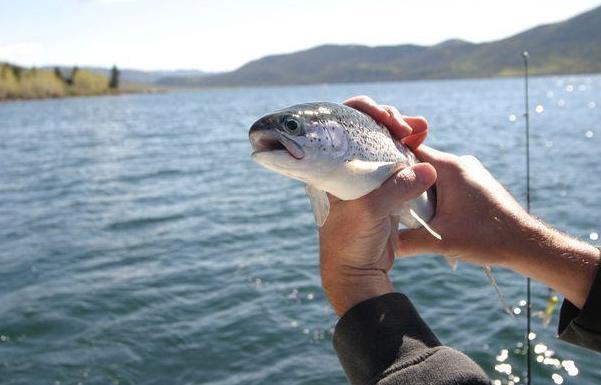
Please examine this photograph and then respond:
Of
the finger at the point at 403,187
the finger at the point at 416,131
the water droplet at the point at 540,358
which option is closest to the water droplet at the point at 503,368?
the water droplet at the point at 540,358

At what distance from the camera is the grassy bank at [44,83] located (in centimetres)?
13725

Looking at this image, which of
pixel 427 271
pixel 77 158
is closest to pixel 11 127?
pixel 77 158

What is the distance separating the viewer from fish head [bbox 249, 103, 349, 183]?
3.47 metres

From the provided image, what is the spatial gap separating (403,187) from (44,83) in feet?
520

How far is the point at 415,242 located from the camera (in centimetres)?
412

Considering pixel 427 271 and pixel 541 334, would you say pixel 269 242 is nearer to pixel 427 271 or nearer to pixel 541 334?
pixel 427 271

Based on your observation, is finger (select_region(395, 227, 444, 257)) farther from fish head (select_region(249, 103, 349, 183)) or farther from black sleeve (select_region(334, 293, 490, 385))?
black sleeve (select_region(334, 293, 490, 385))

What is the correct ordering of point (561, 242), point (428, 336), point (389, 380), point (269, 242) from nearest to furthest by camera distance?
point (389, 380) < point (428, 336) < point (561, 242) < point (269, 242)

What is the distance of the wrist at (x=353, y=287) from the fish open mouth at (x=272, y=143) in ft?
2.44

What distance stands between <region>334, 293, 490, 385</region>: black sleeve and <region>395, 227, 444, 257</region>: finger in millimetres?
1072

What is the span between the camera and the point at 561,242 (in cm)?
330

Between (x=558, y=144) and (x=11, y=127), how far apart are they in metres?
48.6

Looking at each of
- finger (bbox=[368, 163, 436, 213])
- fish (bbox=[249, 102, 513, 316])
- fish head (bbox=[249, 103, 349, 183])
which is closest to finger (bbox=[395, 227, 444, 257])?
fish (bbox=[249, 102, 513, 316])

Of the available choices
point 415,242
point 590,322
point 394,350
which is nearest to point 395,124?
point 415,242
